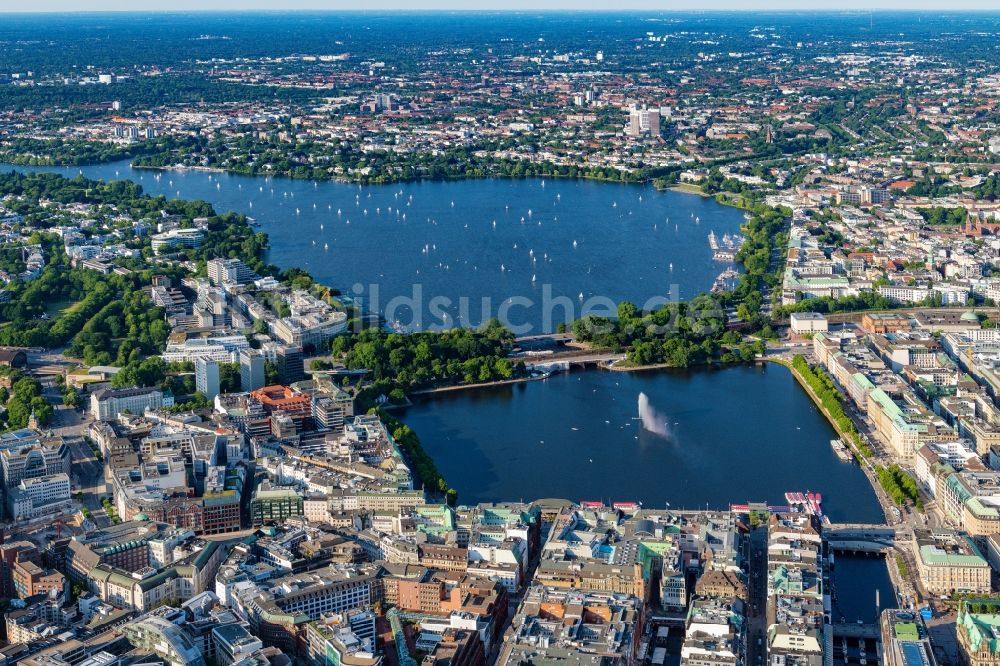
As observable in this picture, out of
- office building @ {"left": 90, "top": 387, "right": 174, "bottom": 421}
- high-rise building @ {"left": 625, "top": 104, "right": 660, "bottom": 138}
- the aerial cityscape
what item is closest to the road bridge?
the aerial cityscape

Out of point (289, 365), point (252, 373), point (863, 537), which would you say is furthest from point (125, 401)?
point (863, 537)

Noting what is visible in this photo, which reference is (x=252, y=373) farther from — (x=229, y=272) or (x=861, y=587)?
(x=861, y=587)

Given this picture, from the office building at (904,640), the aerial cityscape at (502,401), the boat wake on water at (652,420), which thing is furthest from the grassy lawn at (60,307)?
the office building at (904,640)

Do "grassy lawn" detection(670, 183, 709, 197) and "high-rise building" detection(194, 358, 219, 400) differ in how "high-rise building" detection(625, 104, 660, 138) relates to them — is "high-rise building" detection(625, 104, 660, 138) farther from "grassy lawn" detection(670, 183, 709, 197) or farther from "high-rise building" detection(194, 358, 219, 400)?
"high-rise building" detection(194, 358, 219, 400)

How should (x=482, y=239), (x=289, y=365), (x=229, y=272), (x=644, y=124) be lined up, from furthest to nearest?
(x=644, y=124) → (x=482, y=239) → (x=229, y=272) → (x=289, y=365)

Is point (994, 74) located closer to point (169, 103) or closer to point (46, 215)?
point (169, 103)

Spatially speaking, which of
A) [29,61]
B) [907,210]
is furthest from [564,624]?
[29,61]
